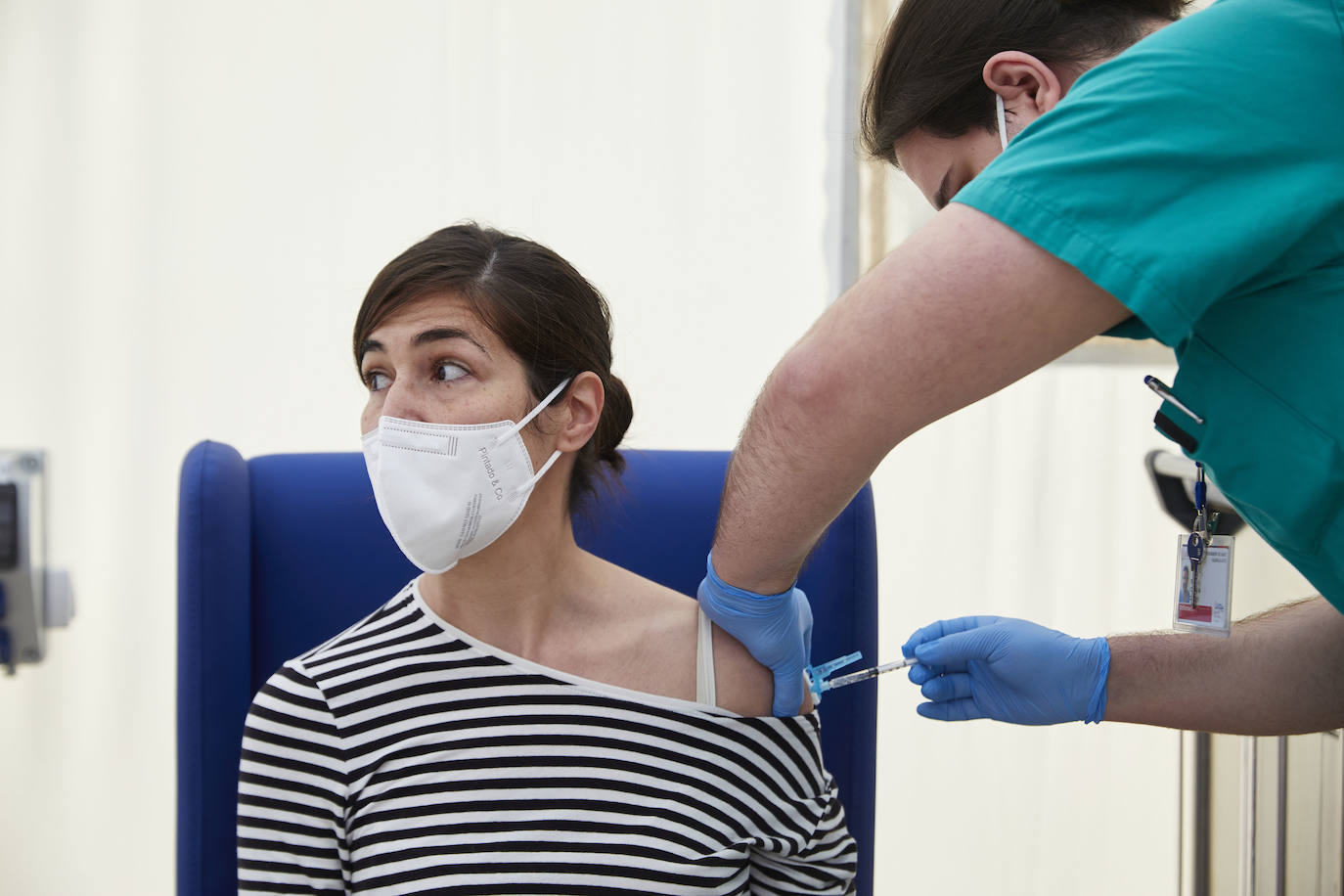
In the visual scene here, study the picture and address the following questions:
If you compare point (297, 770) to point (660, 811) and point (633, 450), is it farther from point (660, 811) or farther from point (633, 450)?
point (633, 450)

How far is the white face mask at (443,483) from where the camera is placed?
1.08 metres

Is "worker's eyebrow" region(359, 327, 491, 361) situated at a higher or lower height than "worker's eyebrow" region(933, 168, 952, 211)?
lower

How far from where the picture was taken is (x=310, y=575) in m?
1.29

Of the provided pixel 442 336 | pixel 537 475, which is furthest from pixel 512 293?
pixel 537 475

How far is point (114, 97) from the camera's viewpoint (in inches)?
81.4

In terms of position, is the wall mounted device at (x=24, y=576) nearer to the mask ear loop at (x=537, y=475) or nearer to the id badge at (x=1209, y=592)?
the mask ear loop at (x=537, y=475)

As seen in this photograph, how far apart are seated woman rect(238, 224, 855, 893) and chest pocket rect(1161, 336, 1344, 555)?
1.76 ft

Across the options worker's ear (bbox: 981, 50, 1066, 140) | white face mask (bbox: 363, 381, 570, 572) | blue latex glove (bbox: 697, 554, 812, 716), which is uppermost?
worker's ear (bbox: 981, 50, 1066, 140)

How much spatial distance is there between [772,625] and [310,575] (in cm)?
61

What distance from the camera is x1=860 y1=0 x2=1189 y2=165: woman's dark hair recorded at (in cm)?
96

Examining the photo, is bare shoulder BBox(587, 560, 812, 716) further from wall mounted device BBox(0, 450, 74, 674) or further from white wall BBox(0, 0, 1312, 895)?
white wall BBox(0, 0, 1312, 895)

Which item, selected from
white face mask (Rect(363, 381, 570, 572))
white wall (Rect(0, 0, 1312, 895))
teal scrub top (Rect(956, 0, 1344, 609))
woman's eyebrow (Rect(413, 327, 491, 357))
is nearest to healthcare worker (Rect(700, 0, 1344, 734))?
teal scrub top (Rect(956, 0, 1344, 609))

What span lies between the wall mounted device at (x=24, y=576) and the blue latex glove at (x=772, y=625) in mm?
1065

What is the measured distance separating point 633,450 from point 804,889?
1.97ft
